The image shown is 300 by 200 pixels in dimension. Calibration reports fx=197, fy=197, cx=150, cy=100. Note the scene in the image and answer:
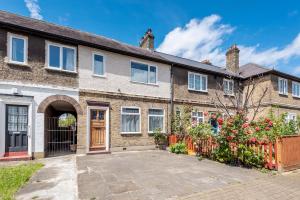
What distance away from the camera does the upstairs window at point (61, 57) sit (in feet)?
35.1

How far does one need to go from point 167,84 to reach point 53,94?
25.6 feet

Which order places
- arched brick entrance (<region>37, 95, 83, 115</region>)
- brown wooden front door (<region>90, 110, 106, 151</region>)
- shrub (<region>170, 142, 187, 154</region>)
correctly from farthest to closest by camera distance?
shrub (<region>170, 142, 187, 154</region>) → brown wooden front door (<region>90, 110, 106, 151</region>) → arched brick entrance (<region>37, 95, 83, 115</region>)

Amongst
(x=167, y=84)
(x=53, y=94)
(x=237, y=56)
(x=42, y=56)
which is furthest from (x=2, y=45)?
(x=237, y=56)

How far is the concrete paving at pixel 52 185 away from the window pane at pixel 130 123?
5.20 m

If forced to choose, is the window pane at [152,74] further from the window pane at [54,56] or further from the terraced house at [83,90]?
the window pane at [54,56]

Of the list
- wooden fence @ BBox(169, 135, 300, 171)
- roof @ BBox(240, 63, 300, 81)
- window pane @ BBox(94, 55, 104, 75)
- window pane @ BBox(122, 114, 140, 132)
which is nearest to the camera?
wooden fence @ BBox(169, 135, 300, 171)

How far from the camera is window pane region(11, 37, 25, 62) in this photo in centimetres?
974

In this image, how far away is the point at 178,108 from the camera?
597 inches

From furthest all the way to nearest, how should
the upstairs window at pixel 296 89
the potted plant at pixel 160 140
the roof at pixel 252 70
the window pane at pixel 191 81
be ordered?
the upstairs window at pixel 296 89
the roof at pixel 252 70
the window pane at pixel 191 81
the potted plant at pixel 160 140

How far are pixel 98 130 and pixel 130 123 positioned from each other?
215 cm

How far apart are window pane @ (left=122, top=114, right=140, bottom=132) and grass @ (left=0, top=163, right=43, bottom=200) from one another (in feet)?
18.1

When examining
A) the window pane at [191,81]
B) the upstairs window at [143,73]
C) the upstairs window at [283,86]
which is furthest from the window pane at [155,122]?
the upstairs window at [283,86]

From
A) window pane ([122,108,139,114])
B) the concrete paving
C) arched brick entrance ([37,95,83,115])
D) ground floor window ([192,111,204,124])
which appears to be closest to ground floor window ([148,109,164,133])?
window pane ([122,108,139,114])

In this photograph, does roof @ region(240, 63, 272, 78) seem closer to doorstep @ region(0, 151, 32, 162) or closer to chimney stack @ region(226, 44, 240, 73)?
chimney stack @ region(226, 44, 240, 73)
